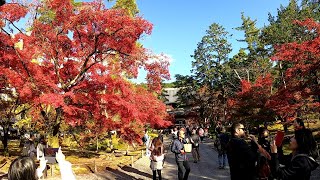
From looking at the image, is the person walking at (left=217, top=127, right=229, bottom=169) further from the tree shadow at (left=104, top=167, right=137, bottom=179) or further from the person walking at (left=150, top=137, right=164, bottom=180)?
the tree shadow at (left=104, top=167, right=137, bottom=179)

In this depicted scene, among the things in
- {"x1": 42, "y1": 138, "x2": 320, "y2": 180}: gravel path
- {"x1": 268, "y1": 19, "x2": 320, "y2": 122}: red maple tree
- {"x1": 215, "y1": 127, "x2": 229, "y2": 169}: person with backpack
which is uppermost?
{"x1": 268, "y1": 19, "x2": 320, "y2": 122}: red maple tree

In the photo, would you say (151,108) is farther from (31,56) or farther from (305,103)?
(305,103)

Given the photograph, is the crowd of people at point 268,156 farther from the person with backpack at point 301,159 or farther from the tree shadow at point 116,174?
the tree shadow at point 116,174

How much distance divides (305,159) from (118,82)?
9.73m

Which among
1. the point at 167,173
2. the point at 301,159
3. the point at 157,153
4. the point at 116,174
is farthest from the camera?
the point at 167,173

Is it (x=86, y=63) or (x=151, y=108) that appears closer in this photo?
(x=86, y=63)

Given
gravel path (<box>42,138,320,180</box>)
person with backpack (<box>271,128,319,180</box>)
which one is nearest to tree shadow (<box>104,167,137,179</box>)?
gravel path (<box>42,138,320,180</box>)

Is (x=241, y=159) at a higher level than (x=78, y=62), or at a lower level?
lower

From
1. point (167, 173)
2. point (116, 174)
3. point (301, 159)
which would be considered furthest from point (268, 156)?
point (116, 174)

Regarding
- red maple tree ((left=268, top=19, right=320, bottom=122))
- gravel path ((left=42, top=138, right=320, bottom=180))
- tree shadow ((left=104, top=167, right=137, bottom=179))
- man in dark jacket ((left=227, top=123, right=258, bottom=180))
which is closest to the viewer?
man in dark jacket ((left=227, top=123, right=258, bottom=180))

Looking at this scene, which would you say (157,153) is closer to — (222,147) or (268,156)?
(222,147)

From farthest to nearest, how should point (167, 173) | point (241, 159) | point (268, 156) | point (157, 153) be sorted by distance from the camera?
1. point (167, 173)
2. point (157, 153)
3. point (268, 156)
4. point (241, 159)

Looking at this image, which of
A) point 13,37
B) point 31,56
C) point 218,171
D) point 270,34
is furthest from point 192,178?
point 270,34

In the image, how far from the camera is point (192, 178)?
10.6 meters
